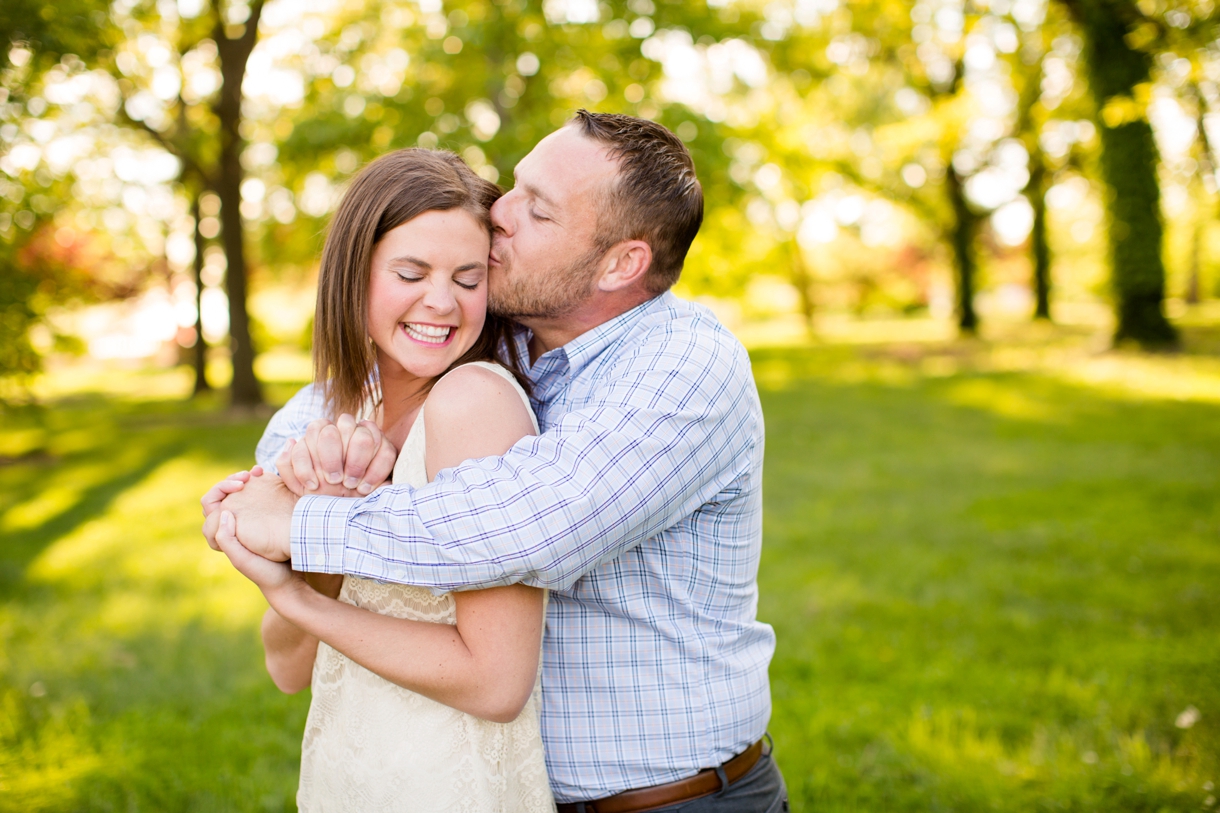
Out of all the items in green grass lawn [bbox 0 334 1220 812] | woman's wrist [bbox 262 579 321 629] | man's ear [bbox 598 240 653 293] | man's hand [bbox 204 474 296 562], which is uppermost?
man's ear [bbox 598 240 653 293]

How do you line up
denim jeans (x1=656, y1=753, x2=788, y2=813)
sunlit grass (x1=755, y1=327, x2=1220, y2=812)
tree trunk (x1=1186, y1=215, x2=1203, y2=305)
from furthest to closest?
1. tree trunk (x1=1186, y1=215, x2=1203, y2=305)
2. sunlit grass (x1=755, y1=327, x2=1220, y2=812)
3. denim jeans (x1=656, y1=753, x2=788, y2=813)

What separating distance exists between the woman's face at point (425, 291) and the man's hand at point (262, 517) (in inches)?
15.7

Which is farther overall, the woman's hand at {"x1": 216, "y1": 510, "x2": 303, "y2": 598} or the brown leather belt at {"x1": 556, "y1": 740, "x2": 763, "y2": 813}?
the brown leather belt at {"x1": 556, "y1": 740, "x2": 763, "y2": 813}

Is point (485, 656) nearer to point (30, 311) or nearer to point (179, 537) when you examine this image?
point (179, 537)

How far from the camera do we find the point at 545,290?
2.19 m

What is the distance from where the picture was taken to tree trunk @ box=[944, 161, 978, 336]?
2466cm

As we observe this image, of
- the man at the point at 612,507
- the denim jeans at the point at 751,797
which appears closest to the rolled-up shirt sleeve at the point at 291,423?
the man at the point at 612,507

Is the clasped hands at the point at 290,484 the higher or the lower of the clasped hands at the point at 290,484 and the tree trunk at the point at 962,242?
the lower

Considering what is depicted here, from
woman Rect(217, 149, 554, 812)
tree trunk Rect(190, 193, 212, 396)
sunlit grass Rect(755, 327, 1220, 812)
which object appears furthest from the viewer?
tree trunk Rect(190, 193, 212, 396)

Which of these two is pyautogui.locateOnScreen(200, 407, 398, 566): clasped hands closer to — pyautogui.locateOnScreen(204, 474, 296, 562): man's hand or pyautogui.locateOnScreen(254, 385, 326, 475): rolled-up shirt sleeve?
pyautogui.locateOnScreen(204, 474, 296, 562): man's hand

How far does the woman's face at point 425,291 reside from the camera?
204 centimetres

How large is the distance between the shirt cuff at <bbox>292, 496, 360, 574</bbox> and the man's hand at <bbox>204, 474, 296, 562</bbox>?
1.4 inches

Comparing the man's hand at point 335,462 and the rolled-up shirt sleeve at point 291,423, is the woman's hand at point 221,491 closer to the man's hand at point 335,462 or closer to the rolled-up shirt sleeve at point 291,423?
the man's hand at point 335,462

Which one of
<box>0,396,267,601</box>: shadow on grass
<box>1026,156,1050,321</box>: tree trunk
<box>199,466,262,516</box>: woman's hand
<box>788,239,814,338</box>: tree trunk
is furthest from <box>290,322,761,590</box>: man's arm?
<box>788,239,814,338</box>: tree trunk
